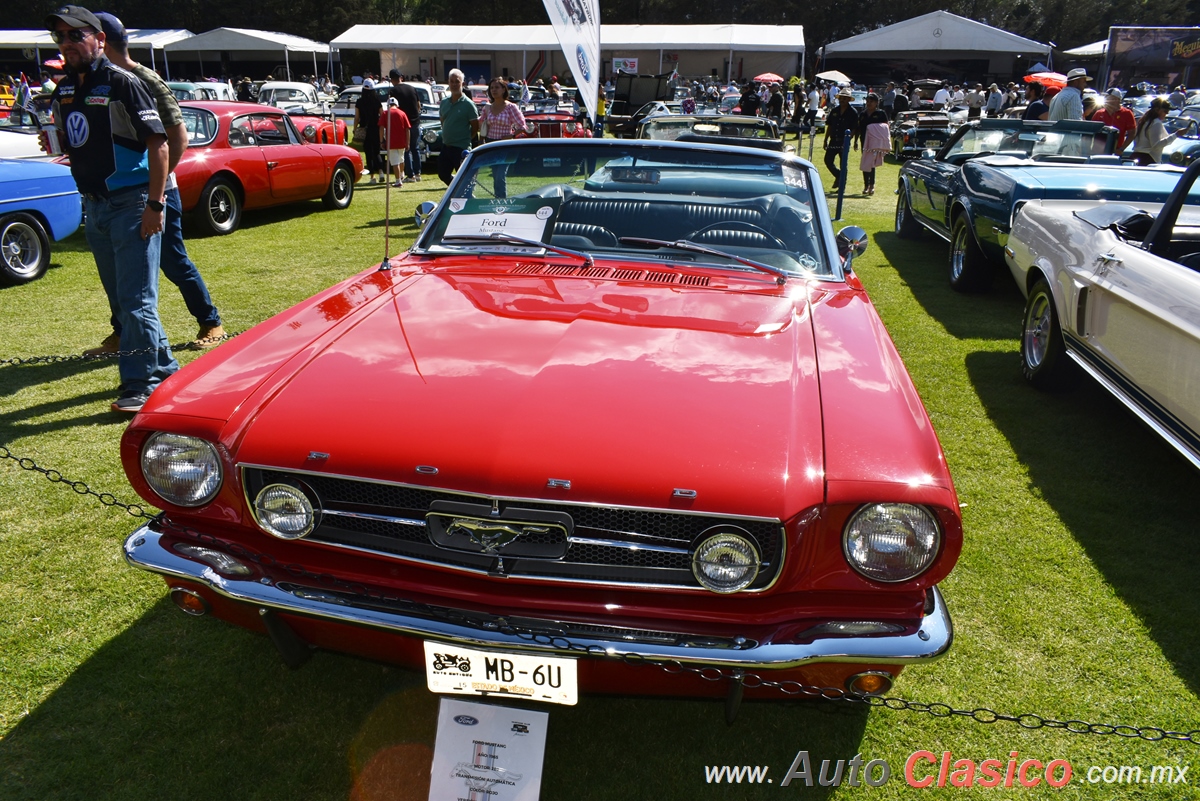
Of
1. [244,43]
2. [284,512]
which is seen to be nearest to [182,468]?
[284,512]

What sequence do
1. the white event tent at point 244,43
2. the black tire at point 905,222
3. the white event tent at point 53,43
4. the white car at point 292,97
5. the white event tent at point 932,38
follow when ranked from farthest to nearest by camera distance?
the white event tent at point 53,43, the white event tent at point 932,38, the white event tent at point 244,43, the white car at point 292,97, the black tire at point 905,222

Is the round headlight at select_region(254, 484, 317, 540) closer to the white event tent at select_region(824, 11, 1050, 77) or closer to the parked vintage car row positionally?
the parked vintage car row

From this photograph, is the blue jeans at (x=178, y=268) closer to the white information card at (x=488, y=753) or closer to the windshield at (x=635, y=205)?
the windshield at (x=635, y=205)

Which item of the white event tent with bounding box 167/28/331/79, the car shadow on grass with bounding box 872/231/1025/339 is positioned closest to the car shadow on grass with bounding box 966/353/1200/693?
the car shadow on grass with bounding box 872/231/1025/339

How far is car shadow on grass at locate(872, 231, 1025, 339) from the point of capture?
675 cm

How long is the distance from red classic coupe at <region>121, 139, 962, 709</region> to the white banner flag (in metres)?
6.27

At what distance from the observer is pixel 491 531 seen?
205cm

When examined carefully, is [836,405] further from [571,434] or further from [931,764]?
[931,764]

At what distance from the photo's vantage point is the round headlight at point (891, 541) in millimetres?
1980

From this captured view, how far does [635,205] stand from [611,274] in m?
0.57

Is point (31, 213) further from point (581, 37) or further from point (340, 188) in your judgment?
point (581, 37)

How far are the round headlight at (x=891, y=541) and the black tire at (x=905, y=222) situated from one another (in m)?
9.05

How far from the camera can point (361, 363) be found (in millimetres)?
2434

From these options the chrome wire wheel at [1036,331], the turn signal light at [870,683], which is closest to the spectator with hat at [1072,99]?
the chrome wire wheel at [1036,331]
